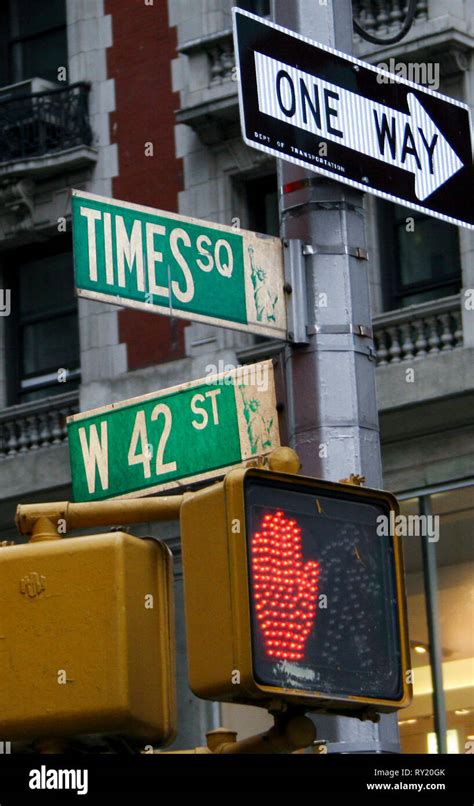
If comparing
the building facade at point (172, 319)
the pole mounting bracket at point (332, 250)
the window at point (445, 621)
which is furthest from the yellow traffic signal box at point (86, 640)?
the building facade at point (172, 319)

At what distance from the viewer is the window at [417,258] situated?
58.3ft

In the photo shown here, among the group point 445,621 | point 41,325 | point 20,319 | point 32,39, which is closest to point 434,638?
point 445,621

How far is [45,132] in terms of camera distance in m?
21.2

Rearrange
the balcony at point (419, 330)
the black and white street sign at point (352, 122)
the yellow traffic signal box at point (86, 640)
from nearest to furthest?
the yellow traffic signal box at point (86, 640) < the black and white street sign at point (352, 122) < the balcony at point (419, 330)

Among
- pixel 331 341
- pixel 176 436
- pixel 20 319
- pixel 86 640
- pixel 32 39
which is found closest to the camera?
pixel 86 640

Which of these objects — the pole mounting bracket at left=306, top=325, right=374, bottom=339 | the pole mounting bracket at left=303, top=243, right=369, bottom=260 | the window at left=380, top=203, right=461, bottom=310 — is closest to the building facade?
the window at left=380, top=203, right=461, bottom=310

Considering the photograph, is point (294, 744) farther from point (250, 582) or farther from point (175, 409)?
point (175, 409)

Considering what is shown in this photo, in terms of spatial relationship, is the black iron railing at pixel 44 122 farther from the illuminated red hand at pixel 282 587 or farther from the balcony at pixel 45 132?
the illuminated red hand at pixel 282 587

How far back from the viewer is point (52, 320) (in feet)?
69.8

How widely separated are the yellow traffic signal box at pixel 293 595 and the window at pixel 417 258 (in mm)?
13553

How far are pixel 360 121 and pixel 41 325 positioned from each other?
15601 mm

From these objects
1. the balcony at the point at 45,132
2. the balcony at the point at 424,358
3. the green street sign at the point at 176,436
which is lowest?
the green street sign at the point at 176,436

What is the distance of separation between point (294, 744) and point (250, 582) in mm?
465

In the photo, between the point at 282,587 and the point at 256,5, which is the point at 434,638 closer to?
the point at 256,5
